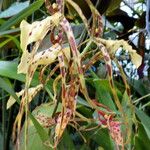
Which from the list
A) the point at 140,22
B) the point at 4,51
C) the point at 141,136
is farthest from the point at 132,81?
the point at 141,136

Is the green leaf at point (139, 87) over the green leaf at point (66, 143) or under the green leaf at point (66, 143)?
under

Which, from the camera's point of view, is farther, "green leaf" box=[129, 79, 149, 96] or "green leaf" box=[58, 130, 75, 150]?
"green leaf" box=[129, 79, 149, 96]

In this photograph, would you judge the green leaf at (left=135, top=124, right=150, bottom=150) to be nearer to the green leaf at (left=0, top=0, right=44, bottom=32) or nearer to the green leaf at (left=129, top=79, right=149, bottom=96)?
the green leaf at (left=0, top=0, right=44, bottom=32)

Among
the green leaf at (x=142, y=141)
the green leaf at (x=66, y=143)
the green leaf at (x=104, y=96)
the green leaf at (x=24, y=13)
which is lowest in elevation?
the green leaf at (x=142, y=141)

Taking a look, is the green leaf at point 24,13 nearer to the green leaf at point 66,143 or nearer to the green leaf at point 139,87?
the green leaf at point 66,143

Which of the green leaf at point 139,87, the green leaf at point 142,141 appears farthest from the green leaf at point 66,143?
the green leaf at point 139,87

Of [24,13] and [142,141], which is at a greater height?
[24,13]

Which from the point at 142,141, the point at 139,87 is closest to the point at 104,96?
the point at 142,141

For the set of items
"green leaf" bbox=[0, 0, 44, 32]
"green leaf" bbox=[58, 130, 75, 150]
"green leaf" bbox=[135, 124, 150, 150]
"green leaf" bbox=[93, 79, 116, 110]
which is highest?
"green leaf" bbox=[0, 0, 44, 32]

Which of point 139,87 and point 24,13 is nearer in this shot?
point 24,13

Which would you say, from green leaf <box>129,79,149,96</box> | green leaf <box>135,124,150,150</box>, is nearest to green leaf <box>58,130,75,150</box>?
green leaf <box>135,124,150,150</box>

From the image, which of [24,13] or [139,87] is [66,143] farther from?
[139,87]
